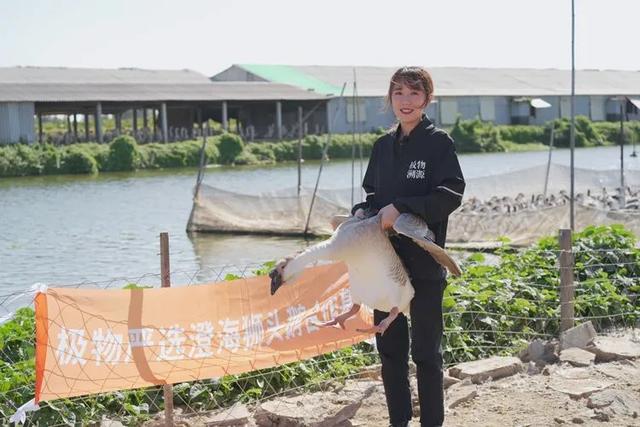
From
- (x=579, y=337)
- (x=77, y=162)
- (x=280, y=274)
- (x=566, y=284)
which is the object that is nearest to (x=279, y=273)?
(x=280, y=274)

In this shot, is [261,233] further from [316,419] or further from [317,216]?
[316,419]

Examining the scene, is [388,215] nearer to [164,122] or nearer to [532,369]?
[532,369]

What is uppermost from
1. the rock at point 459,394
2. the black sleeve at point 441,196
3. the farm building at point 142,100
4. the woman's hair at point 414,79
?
the farm building at point 142,100

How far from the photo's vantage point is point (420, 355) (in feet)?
11.8

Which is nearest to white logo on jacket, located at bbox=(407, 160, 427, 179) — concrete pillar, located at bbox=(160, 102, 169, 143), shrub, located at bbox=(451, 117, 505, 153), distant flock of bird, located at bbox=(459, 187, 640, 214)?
distant flock of bird, located at bbox=(459, 187, 640, 214)

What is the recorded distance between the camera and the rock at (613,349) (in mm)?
5312

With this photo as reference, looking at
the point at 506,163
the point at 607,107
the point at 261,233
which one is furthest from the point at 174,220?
the point at 607,107

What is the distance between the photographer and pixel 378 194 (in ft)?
12.2

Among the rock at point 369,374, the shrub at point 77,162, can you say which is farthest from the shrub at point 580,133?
the rock at point 369,374

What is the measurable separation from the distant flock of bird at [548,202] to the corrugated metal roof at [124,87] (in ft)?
74.5

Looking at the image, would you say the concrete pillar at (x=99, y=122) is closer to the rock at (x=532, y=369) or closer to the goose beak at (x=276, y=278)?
the rock at (x=532, y=369)

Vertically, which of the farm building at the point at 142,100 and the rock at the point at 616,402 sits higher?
the farm building at the point at 142,100

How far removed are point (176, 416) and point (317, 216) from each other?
10690 millimetres

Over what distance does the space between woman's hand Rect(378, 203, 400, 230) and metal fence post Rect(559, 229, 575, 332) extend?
2529 mm
